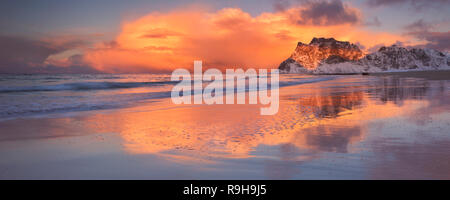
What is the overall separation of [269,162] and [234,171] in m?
0.65

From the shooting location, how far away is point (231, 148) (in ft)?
17.3

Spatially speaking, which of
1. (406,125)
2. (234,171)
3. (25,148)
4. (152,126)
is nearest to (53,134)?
(25,148)

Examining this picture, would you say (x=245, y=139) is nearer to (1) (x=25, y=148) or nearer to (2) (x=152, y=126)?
(2) (x=152, y=126)

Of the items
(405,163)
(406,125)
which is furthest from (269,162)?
(406,125)

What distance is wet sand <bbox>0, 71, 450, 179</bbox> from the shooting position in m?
4.09

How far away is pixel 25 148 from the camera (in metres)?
5.50

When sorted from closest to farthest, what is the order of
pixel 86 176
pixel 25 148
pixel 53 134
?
pixel 86 176
pixel 25 148
pixel 53 134

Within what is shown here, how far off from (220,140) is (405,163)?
3.10 m

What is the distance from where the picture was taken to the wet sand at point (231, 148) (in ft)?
13.4
